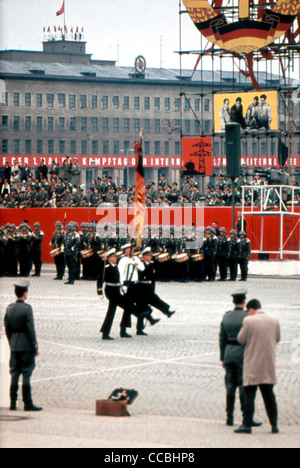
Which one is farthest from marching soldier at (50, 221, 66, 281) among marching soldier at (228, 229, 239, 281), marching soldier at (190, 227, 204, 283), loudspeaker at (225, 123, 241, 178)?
loudspeaker at (225, 123, 241, 178)

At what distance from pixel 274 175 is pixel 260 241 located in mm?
2925

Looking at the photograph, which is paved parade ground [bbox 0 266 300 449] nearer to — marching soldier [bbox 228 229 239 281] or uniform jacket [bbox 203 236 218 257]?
marching soldier [bbox 228 229 239 281]

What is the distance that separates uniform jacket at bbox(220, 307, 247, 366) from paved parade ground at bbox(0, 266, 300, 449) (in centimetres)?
75

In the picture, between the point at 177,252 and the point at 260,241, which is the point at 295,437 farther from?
the point at 260,241

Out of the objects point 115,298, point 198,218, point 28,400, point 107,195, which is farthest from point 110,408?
point 107,195

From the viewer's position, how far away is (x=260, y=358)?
1092 centimetres

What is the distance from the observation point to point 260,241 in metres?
39.2

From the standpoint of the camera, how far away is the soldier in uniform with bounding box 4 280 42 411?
12.5 m

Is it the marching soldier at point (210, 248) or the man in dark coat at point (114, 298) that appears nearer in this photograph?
the man in dark coat at point (114, 298)

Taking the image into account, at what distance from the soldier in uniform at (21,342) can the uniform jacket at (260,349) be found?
290 centimetres

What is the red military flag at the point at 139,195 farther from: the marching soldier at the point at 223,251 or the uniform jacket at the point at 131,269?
the marching soldier at the point at 223,251

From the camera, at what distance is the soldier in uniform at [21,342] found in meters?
12.5

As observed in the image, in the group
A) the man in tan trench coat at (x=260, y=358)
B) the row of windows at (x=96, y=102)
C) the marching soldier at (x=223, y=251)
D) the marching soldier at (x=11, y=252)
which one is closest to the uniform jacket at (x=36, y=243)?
the marching soldier at (x=11, y=252)

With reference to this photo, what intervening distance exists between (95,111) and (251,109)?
73.4 m
